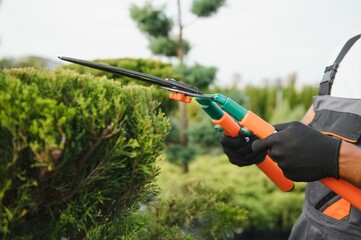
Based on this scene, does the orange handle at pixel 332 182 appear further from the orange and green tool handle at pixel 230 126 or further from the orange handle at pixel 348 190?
the orange and green tool handle at pixel 230 126

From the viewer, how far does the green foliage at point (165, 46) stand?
450cm

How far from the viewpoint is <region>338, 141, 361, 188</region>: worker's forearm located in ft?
4.41

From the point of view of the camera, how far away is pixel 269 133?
147 cm

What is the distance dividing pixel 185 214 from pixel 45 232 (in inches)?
56.4

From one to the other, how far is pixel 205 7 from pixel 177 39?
57 centimetres

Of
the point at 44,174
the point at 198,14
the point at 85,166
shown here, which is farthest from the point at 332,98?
the point at 198,14

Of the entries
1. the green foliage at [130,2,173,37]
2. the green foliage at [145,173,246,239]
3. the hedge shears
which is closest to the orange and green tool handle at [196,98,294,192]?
the hedge shears

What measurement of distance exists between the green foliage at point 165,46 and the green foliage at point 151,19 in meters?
0.11

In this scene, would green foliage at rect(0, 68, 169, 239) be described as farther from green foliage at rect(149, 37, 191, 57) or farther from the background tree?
green foliage at rect(149, 37, 191, 57)

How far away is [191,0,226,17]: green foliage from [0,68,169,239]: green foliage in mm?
3306

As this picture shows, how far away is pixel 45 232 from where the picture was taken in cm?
107

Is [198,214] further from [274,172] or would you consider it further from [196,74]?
[196,74]

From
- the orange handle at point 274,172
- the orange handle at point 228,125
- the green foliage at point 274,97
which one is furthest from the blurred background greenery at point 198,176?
the green foliage at point 274,97

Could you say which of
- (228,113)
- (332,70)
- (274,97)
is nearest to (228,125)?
(228,113)
